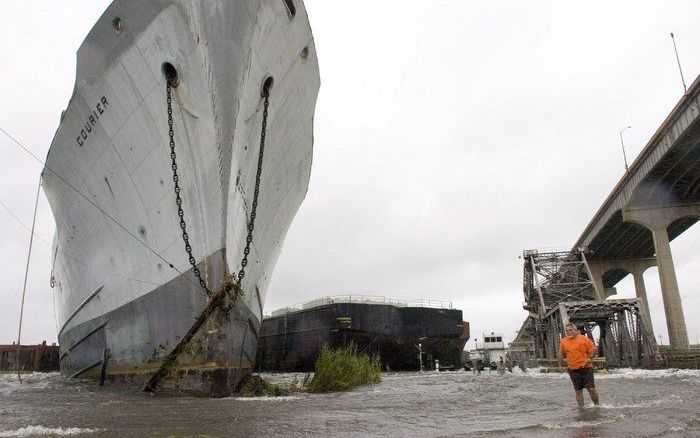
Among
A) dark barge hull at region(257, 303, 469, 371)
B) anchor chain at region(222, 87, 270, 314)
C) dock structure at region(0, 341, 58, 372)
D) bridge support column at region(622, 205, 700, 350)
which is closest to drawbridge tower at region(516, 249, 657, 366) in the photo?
bridge support column at region(622, 205, 700, 350)

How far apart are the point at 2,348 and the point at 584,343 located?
4757 centimetres

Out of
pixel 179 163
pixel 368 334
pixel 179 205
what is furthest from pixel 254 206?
pixel 368 334

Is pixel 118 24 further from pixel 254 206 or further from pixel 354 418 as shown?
pixel 354 418

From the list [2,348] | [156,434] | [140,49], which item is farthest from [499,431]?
[2,348]

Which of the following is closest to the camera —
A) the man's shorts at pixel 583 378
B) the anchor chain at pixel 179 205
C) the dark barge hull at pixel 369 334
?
the man's shorts at pixel 583 378

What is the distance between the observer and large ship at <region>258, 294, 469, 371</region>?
28469 millimetres

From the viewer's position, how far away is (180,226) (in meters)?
8.93

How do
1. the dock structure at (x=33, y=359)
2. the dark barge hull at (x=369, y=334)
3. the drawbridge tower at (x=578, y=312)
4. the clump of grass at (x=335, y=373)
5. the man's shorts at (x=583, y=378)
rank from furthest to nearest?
the dock structure at (x=33, y=359), the dark barge hull at (x=369, y=334), the drawbridge tower at (x=578, y=312), the clump of grass at (x=335, y=373), the man's shorts at (x=583, y=378)

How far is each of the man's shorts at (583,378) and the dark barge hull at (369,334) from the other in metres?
21.3

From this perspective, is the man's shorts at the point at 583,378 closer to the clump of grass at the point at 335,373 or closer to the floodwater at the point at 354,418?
the floodwater at the point at 354,418

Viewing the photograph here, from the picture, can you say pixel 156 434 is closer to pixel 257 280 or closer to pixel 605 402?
pixel 605 402

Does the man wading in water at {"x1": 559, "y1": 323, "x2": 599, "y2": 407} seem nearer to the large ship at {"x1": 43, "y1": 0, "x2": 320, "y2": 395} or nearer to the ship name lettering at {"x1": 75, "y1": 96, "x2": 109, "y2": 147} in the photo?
the large ship at {"x1": 43, "y1": 0, "x2": 320, "y2": 395}

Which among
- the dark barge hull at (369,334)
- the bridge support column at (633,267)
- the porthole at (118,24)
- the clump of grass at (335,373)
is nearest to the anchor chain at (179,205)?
the porthole at (118,24)

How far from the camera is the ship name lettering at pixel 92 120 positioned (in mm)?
9648
